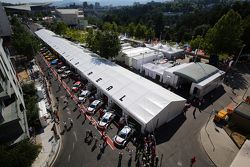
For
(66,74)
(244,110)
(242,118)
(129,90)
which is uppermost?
(129,90)

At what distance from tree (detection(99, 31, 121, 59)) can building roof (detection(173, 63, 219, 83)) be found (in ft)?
66.2

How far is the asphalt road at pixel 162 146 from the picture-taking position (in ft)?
73.0

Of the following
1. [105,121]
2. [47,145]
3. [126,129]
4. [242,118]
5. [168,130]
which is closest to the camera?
[47,145]

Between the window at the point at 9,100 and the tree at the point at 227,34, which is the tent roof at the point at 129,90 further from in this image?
the tree at the point at 227,34

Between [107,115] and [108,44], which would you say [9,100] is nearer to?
[107,115]

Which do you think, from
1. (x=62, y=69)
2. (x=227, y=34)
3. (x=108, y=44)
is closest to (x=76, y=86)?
(x=62, y=69)

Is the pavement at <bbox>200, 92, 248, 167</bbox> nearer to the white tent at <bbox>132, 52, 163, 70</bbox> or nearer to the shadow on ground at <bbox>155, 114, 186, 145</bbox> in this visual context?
the shadow on ground at <bbox>155, 114, 186, 145</bbox>

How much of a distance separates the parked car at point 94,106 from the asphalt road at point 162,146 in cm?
174

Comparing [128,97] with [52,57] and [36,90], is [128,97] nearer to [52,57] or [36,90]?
[36,90]

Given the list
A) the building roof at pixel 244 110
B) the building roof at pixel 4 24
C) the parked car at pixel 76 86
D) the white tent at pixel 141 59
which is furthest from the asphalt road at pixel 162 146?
the building roof at pixel 4 24

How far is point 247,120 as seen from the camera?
2664cm

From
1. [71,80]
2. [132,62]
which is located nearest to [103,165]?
[71,80]

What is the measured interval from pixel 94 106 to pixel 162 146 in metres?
14.7

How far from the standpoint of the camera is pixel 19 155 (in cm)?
1759
